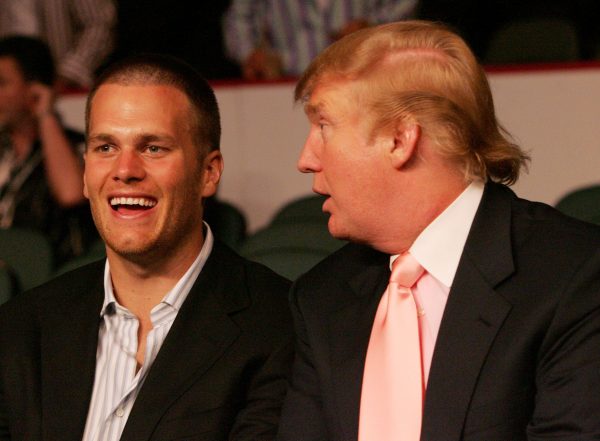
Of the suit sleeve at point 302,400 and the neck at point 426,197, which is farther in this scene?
the suit sleeve at point 302,400

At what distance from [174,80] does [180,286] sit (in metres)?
0.48

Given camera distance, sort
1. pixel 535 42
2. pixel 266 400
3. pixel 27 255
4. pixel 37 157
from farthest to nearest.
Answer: pixel 535 42, pixel 37 157, pixel 27 255, pixel 266 400

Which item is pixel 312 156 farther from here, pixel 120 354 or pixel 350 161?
pixel 120 354

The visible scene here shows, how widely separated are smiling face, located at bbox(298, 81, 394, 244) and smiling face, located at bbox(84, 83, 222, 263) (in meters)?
0.41

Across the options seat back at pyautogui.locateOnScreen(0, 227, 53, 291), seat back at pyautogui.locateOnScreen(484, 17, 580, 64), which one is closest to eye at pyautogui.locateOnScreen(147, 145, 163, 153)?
seat back at pyautogui.locateOnScreen(0, 227, 53, 291)

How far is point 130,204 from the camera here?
2.46 m

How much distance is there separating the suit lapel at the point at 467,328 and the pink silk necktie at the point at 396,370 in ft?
0.14

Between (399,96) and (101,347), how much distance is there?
96cm

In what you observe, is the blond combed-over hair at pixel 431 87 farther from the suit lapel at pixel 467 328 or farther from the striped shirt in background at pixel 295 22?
the striped shirt in background at pixel 295 22

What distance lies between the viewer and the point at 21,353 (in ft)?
8.36

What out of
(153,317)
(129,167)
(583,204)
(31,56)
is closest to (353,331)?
(153,317)

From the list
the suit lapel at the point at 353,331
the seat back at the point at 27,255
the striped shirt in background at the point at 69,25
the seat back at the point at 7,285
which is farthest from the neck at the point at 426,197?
the striped shirt in background at the point at 69,25

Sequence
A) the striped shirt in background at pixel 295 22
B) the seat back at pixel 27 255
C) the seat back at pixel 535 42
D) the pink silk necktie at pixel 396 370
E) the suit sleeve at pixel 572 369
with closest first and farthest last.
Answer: the suit sleeve at pixel 572 369 < the pink silk necktie at pixel 396 370 < the seat back at pixel 27 255 < the seat back at pixel 535 42 < the striped shirt in background at pixel 295 22

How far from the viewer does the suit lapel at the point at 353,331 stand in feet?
7.14
